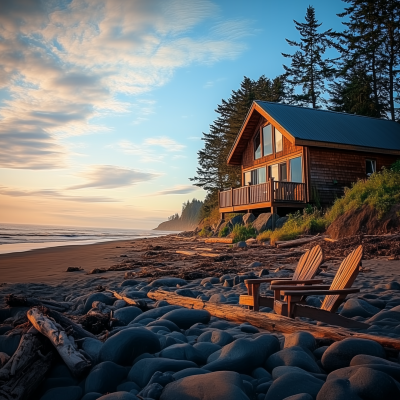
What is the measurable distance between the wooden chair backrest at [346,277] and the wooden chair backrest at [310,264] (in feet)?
1.38

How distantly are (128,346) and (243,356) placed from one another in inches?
33.9

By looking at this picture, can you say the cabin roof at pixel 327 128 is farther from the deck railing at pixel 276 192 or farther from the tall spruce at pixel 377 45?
the tall spruce at pixel 377 45

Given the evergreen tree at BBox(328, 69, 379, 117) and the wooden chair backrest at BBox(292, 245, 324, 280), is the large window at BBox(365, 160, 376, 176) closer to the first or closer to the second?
the evergreen tree at BBox(328, 69, 379, 117)

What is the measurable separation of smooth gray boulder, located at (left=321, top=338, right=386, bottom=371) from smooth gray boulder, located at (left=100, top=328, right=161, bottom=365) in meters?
1.28

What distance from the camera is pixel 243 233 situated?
1703cm

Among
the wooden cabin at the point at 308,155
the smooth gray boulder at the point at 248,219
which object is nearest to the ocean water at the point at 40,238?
the smooth gray boulder at the point at 248,219

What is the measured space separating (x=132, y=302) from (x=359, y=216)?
351 inches

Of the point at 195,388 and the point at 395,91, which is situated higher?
the point at 395,91

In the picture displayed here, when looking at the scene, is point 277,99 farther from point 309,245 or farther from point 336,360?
point 336,360

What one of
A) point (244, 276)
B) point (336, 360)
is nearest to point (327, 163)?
point (244, 276)

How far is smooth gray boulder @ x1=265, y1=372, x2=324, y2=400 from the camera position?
6.95 ft

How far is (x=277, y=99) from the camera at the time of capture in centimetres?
3866

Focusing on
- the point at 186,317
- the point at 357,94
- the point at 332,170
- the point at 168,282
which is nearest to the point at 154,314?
the point at 186,317

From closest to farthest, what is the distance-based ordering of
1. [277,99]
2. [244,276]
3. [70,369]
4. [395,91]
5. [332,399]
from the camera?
[332,399] < [70,369] < [244,276] < [395,91] < [277,99]
